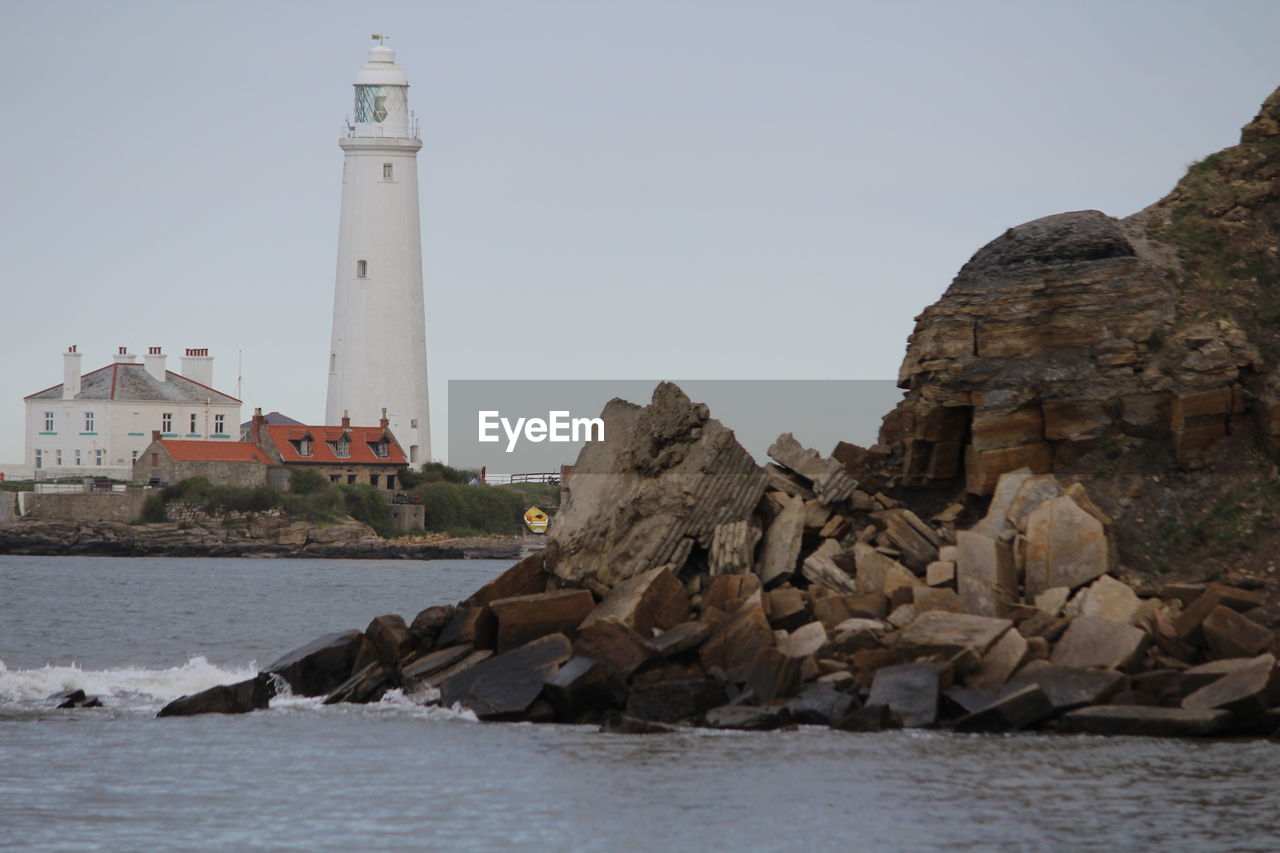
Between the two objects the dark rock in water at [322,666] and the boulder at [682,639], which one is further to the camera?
the dark rock in water at [322,666]

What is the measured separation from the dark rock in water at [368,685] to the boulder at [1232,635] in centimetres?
885

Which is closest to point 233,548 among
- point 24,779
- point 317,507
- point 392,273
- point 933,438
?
point 317,507

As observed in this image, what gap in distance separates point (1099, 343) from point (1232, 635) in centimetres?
567

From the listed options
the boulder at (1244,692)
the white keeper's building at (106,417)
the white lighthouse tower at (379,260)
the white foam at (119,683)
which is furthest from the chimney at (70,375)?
the boulder at (1244,692)

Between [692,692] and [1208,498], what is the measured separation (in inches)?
290

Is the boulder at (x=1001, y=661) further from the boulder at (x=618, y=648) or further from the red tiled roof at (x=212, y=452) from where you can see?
the red tiled roof at (x=212, y=452)

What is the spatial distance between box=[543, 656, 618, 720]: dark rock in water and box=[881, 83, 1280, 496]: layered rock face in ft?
21.3

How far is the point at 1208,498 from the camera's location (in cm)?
1988

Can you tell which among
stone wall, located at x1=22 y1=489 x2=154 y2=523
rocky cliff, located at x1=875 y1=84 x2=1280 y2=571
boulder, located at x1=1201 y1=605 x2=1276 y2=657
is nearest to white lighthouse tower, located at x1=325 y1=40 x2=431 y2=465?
stone wall, located at x1=22 y1=489 x2=154 y2=523

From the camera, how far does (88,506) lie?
73.9 metres

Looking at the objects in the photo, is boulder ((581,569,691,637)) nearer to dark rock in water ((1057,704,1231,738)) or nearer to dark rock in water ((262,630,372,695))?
dark rock in water ((262,630,372,695))

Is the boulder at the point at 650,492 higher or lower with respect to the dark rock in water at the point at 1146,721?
higher

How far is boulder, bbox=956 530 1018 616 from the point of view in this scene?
17.3 metres

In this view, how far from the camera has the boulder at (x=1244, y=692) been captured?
14.9m
